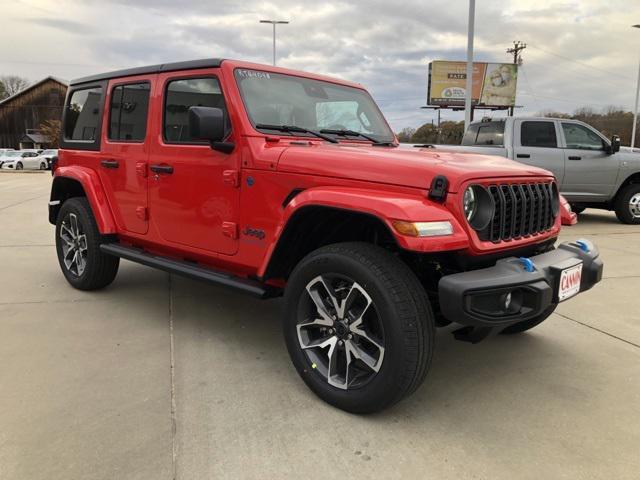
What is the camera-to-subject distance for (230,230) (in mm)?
3332

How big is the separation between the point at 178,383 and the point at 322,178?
147 cm

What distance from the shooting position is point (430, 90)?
146ft

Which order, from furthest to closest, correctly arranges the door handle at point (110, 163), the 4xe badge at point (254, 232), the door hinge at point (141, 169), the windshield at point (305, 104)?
the door handle at point (110, 163) → the door hinge at point (141, 169) → the windshield at point (305, 104) → the 4xe badge at point (254, 232)

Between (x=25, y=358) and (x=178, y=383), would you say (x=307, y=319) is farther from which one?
(x=25, y=358)

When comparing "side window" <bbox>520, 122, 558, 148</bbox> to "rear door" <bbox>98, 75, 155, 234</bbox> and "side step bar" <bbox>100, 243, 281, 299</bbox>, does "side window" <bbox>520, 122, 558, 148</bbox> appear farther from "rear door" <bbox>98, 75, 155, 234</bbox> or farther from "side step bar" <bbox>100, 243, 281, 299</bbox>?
"side step bar" <bbox>100, 243, 281, 299</bbox>

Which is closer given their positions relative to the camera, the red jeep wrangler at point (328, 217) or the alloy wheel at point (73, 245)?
the red jeep wrangler at point (328, 217)

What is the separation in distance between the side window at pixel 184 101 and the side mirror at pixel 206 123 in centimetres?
34

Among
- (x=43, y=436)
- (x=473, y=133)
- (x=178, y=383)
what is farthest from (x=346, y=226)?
(x=473, y=133)

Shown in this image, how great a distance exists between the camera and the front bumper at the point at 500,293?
2.32m

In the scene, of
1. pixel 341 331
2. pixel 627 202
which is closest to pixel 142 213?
pixel 341 331

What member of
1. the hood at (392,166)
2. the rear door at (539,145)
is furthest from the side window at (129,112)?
the rear door at (539,145)

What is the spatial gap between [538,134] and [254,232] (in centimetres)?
746

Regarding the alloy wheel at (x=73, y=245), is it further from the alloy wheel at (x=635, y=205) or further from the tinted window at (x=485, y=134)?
the alloy wheel at (x=635, y=205)

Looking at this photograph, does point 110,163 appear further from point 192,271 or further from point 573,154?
point 573,154
